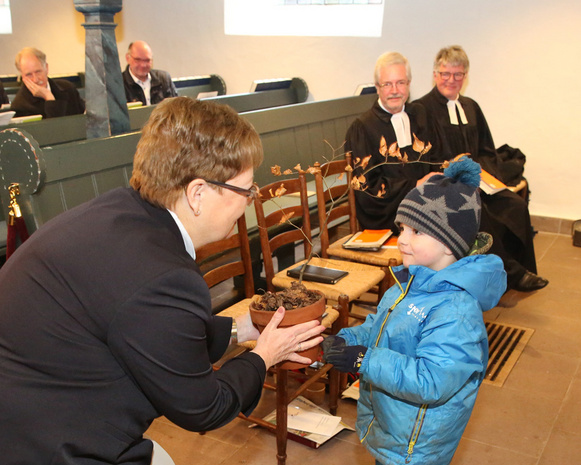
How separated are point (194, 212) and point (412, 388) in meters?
0.71

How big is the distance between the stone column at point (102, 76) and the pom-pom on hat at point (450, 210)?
2.39 metres

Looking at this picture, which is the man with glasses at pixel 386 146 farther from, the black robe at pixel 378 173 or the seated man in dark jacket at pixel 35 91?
the seated man in dark jacket at pixel 35 91

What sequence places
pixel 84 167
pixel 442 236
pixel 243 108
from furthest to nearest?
pixel 243 108
pixel 84 167
pixel 442 236

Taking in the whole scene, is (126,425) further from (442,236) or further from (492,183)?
(492,183)

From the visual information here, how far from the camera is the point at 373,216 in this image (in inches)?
165

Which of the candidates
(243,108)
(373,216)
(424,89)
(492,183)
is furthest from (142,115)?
(424,89)

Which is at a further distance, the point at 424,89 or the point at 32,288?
the point at 424,89

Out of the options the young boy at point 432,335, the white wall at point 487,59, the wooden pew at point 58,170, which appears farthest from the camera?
the white wall at point 487,59

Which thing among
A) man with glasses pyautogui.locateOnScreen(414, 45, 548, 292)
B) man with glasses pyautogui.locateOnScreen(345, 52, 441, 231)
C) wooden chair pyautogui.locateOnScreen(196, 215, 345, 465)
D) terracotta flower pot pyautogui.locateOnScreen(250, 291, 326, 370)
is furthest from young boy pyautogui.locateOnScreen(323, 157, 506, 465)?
man with glasses pyautogui.locateOnScreen(414, 45, 548, 292)

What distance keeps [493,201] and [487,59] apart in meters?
2.04

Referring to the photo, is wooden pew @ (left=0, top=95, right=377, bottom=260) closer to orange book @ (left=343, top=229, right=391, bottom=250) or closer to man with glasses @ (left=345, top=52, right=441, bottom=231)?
orange book @ (left=343, top=229, right=391, bottom=250)

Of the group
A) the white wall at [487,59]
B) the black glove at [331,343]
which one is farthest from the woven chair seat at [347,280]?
the white wall at [487,59]

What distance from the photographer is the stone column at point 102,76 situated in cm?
355

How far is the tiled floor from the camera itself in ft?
8.86
